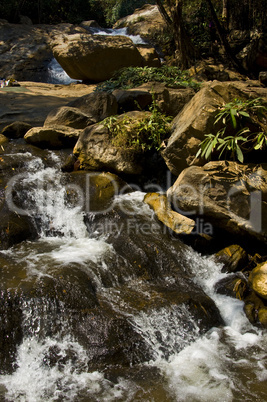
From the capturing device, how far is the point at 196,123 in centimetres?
529

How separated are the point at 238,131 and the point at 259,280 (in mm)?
2167

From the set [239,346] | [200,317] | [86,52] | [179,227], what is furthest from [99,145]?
[86,52]

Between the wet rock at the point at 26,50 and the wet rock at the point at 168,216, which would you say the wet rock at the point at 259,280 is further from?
the wet rock at the point at 26,50

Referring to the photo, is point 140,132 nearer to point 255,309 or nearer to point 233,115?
point 233,115

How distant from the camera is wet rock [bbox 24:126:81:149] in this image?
709cm

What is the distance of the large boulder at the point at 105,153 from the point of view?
638 cm

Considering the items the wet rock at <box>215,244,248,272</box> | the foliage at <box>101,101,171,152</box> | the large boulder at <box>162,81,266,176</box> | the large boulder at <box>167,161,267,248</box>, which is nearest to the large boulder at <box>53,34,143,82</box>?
the foliage at <box>101,101,171,152</box>

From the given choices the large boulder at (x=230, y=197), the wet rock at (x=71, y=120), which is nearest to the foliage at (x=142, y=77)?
the wet rock at (x=71, y=120)

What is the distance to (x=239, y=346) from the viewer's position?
381cm

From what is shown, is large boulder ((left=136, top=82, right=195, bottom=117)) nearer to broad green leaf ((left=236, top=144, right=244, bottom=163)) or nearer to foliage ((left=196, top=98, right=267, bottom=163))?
foliage ((left=196, top=98, right=267, bottom=163))

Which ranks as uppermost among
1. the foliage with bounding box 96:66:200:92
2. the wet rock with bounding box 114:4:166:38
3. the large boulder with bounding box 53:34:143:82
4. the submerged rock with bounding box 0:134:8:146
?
the wet rock with bounding box 114:4:166:38

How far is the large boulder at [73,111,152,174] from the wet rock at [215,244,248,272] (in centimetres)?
231

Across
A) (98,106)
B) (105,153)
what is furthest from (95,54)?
(105,153)

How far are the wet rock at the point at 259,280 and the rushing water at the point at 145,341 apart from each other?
307 mm
